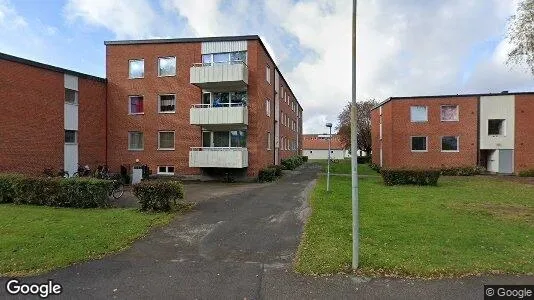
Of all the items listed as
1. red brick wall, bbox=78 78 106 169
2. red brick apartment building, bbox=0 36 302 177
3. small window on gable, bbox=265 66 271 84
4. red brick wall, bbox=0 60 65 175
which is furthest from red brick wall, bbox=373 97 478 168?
red brick wall, bbox=0 60 65 175

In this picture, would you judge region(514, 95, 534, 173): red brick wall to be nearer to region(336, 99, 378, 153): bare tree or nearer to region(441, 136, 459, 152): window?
region(441, 136, 459, 152): window

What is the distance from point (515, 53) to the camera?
22844mm

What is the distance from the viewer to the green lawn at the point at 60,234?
666cm

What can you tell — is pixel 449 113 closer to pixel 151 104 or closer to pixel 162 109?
pixel 162 109

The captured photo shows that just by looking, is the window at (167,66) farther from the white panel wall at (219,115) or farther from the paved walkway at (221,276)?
the paved walkway at (221,276)

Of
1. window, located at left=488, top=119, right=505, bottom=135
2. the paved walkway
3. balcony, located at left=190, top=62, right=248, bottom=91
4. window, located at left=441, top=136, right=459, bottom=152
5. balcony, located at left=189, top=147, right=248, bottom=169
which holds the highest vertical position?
balcony, located at left=190, top=62, right=248, bottom=91

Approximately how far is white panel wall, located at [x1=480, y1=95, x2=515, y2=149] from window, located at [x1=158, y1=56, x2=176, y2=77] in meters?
25.8

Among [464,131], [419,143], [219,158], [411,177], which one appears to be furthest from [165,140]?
[464,131]

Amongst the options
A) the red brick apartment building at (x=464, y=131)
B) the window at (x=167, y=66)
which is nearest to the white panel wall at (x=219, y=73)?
the window at (x=167, y=66)

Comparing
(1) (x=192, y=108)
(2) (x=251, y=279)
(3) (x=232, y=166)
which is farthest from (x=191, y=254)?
(1) (x=192, y=108)

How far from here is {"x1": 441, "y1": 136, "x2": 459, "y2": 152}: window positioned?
99.0 ft

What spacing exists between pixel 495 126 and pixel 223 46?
24.1 m

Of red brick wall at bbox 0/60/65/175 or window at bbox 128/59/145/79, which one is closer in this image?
red brick wall at bbox 0/60/65/175

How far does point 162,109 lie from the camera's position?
2481 centimetres
